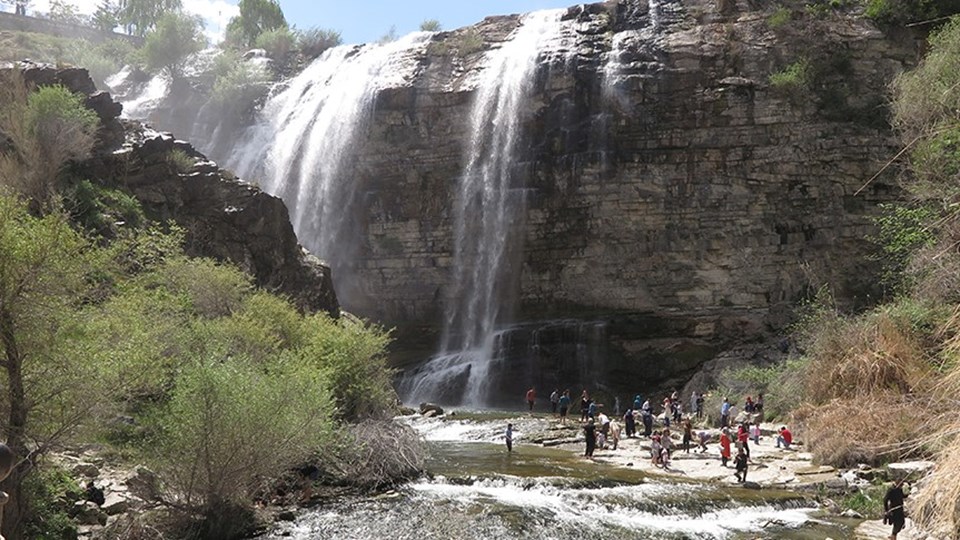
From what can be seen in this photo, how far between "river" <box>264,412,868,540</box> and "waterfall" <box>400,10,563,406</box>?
65.9 feet

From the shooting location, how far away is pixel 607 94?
38.1 m

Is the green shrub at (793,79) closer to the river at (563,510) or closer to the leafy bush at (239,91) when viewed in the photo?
the river at (563,510)

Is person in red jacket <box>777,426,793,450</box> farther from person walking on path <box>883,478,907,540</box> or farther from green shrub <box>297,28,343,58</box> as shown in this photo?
green shrub <box>297,28,343,58</box>

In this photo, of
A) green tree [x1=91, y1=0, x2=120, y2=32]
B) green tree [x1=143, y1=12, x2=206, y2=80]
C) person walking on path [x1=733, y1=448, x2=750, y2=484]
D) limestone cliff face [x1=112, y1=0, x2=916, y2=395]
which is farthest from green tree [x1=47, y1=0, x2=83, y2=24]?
person walking on path [x1=733, y1=448, x2=750, y2=484]

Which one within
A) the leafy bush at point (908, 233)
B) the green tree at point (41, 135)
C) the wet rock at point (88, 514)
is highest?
the green tree at point (41, 135)

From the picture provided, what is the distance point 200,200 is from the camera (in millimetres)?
29953

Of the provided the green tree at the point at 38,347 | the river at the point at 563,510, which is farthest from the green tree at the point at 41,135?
the river at the point at 563,510

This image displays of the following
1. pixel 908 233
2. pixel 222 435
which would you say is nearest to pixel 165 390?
pixel 222 435

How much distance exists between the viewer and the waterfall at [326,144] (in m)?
41.8

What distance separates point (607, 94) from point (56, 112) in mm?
25220

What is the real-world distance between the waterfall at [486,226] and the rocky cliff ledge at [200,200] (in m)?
8.85

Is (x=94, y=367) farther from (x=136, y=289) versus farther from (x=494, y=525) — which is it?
(x=494, y=525)

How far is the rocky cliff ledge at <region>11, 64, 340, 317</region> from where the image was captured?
28281 mm

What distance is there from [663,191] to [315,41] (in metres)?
37.4
